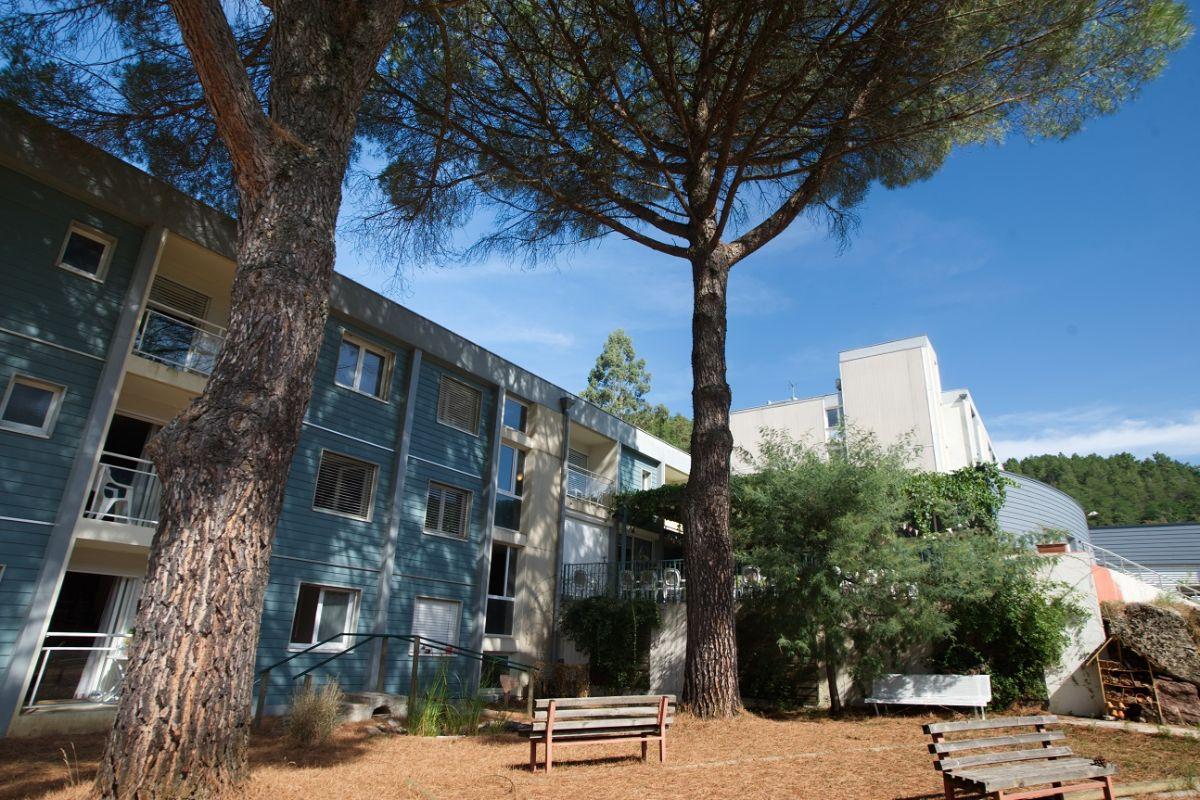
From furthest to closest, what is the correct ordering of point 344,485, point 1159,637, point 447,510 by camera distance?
point 447,510
point 344,485
point 1159,637

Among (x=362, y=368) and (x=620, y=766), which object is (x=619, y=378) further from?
(x=620, y=766)

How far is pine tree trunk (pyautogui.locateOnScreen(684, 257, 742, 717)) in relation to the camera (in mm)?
9805

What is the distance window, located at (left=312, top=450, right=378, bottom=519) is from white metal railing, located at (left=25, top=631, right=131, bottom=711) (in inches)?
146

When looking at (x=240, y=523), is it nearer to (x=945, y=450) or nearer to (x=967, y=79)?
Result: (x=967, y=79)

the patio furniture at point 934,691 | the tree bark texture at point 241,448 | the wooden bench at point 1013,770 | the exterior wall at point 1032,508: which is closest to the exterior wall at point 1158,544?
the exterior wall at point 1032,508

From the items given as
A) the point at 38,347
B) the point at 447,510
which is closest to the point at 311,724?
the point at 38,347

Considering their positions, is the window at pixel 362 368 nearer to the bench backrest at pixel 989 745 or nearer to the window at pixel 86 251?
the window at pixel 86 251

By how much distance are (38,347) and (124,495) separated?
2.53 metres

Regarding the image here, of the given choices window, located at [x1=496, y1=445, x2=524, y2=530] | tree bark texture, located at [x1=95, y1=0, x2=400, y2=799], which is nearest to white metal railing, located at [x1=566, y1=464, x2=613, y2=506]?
window, located at [x1=496, y1=445, x2=524, y2=530]

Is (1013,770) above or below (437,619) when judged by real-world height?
below

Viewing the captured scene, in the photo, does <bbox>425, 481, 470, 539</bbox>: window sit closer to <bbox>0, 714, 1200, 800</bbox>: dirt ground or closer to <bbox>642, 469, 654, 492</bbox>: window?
<bbox>0, 714, 1200, 800</bbox>: dirt ground

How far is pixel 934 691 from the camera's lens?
36.7 ft

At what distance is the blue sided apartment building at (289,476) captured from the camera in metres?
9.66

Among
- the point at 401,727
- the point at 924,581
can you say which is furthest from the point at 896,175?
the point at 401,727
